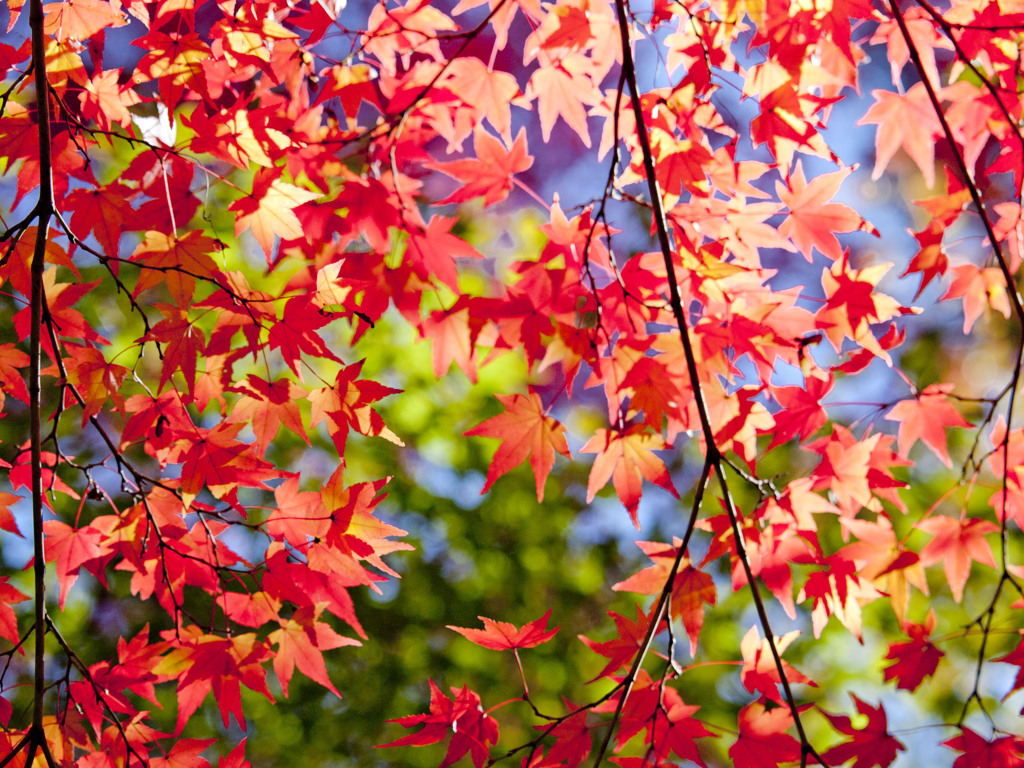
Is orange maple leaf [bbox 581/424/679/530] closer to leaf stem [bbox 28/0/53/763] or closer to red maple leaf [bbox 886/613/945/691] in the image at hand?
red maple leaf [bbox 886/613/945/691]

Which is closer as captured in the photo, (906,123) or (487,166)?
(487,166)

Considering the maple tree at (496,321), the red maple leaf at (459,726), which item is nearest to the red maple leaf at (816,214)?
the maple tree at (496,321)

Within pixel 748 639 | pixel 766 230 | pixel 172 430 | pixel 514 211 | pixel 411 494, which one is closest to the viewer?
pixel 172 430

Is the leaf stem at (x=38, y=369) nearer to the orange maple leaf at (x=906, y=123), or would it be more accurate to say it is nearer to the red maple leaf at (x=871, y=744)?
the red maple leaf at (x=871, y=744)

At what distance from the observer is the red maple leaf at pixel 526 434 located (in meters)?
1.24

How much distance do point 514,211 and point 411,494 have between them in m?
1.77

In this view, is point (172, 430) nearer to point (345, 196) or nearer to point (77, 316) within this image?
point (77, 316)

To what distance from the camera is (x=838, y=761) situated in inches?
46.3

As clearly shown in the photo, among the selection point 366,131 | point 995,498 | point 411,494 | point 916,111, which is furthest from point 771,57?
point 411,494

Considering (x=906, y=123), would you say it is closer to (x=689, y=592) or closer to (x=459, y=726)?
(x=689, y=592)

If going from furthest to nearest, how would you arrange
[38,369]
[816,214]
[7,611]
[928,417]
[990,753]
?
[928,417]
[816,214]
[990,753]
[7,611]
[38,369]

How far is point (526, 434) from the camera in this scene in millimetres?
1271

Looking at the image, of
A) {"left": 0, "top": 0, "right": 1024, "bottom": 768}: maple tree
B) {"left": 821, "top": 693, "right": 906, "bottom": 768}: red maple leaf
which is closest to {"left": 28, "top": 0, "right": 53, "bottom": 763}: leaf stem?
{"left": 0, "top": 0, "right": 1024, "bottom": 768}: maple tree

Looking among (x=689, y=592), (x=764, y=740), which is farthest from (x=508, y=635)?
(x=764, y=740)
